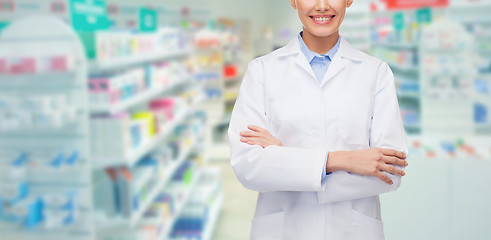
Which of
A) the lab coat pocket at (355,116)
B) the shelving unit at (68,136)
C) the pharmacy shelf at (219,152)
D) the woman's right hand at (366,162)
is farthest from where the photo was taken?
the pharmacy shelf at (219,152)

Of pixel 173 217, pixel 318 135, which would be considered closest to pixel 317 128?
A: pixel 318 135

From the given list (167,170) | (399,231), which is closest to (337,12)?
(399,231)

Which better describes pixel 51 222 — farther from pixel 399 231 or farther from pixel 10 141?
pixel 399 231

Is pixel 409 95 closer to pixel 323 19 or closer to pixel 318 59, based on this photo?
pixel 318 59

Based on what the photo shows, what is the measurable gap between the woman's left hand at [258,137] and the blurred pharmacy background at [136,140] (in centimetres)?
92

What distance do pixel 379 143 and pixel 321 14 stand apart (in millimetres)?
382

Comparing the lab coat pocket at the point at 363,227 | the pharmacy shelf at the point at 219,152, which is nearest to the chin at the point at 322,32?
the lab coat pocket at the point at 363,227

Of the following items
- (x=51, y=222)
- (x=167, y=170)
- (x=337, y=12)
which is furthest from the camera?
(x=167, y=170)

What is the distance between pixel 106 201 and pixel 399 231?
1.87 m

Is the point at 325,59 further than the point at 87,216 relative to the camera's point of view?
No

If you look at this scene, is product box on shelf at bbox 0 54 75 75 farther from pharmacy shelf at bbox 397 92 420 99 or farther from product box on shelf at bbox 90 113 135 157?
pharmacy shelf at bbox 397 92 420 99

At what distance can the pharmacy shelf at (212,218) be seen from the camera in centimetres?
467

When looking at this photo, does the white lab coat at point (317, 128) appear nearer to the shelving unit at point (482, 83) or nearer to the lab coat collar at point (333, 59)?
the lab coat collar at point (333, 59)

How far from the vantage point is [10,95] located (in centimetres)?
283
